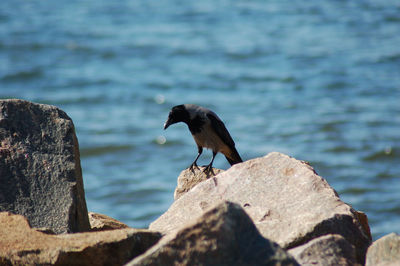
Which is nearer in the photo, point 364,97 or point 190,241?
point 190,241

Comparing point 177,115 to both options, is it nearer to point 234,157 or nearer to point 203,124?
point 203,124

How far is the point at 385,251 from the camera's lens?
3645mm

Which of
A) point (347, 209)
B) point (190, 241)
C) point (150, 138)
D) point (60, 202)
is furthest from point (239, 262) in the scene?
point (150, 138)

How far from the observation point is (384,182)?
10.7 m

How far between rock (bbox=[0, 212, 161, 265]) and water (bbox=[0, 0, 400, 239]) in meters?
6.10

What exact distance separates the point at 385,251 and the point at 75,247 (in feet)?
5.59

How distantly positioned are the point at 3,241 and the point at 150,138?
30.4 ft

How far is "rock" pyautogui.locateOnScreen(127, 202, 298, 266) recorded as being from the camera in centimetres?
312

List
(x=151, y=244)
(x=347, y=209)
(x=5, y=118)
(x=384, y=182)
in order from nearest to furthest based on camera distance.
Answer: (x=151, y=244)
(x=347, y=209)
(x=5, y=118)
(x=384, y=182)

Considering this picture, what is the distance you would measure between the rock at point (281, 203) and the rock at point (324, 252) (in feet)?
1.04

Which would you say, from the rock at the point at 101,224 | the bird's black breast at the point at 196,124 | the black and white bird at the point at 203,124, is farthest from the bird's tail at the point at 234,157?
the rock at the point at 101,224

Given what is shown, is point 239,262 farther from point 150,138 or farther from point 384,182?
point 150,138

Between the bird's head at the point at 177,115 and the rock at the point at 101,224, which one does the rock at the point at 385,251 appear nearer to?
the rock at the point at 101,224

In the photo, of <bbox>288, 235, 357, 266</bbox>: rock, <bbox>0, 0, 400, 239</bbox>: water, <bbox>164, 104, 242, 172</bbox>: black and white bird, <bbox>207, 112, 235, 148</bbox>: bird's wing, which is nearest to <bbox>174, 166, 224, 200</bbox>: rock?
<bbox>164, 104, 242, 172</bbox>: black and white bird
